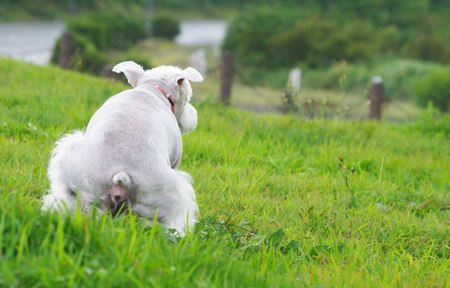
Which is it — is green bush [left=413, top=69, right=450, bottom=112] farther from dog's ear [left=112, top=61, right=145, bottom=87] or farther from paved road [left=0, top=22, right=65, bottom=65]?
dog's ear [left=112, top=61, right=145, bottom=87]

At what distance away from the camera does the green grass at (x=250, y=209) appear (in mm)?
2332

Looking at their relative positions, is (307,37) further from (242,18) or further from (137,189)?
(137,189)

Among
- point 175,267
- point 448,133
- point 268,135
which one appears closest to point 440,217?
point 268,135

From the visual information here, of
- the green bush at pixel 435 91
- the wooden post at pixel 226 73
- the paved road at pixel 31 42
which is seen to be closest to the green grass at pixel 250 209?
the wooden post at pixel 226 73

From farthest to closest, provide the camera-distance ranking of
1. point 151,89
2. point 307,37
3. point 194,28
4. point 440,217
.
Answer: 1. point 194,28
2. point 307,37
3. point 440,217
4. point 151,89

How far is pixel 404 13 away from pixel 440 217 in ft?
133

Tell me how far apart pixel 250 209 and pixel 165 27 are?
4251 cm

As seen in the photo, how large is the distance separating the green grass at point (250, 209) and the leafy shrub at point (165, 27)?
37337mm

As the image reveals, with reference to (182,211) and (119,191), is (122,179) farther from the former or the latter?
(182,211)

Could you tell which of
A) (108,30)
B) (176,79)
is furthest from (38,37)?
(176,79)

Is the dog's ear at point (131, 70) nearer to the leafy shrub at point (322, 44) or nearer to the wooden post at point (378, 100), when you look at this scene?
the wooden post at point (378, 100)

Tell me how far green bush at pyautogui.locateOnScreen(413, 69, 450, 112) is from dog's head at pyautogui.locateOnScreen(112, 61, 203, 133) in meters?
16.4

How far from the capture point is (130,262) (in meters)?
2.30

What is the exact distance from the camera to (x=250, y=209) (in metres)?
4.18
